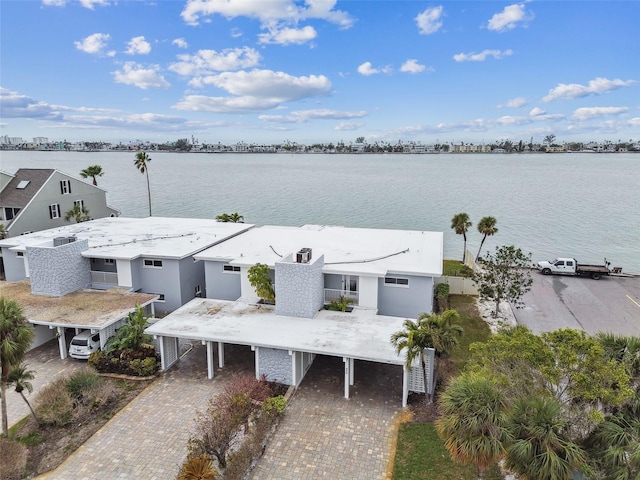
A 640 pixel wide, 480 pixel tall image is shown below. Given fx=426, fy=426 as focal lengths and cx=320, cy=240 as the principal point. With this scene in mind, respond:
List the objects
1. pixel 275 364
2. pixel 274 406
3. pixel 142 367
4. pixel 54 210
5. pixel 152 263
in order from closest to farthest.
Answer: pixel 274 406
pixel 275 364
pixel 142 367
pixel 152 263
pixel 54 210

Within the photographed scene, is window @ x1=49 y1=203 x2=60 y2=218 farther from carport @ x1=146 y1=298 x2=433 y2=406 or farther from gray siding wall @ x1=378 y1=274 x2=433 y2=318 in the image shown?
gray siding wall @ x1=378 y1=274 x2=433 y2=318

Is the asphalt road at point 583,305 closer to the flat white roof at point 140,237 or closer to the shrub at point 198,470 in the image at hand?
the shrub at point 198,470

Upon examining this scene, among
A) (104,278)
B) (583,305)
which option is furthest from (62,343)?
(583,305)

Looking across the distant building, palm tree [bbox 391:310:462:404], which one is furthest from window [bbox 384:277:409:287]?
the distant building

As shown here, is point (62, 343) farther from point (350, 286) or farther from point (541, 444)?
point (541, 444)

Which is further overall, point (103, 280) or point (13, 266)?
point (13, 266)

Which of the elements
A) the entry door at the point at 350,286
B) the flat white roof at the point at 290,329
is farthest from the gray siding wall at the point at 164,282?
the entry door at the point at 350,286
